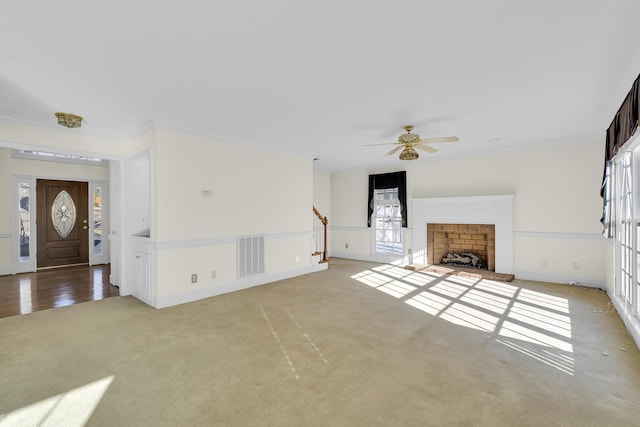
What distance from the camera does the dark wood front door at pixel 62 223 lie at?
253 inches

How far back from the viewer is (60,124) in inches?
145

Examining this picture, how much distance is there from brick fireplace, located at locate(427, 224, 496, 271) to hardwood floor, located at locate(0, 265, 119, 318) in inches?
245

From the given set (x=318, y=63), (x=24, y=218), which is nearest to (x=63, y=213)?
(x=24, y=218)

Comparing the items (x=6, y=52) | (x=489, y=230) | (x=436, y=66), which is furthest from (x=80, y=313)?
(x=489, y=230)

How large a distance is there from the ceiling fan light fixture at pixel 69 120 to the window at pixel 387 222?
5.94 m

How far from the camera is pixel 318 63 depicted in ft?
7.97

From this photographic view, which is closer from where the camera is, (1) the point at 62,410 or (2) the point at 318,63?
(1) the point at 62,410

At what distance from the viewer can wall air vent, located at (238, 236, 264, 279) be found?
4789 mm

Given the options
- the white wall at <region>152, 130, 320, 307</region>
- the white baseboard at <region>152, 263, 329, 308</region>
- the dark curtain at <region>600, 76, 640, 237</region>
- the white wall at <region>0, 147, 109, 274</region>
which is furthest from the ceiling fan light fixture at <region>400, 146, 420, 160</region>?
the white wall at <region>0, 147, 109, 274</region>

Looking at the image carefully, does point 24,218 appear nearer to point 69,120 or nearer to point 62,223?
point 62,223

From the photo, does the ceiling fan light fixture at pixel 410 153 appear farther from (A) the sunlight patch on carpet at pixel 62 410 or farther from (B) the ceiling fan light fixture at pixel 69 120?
(B) the ceiling fan light fixture at pixel 69 120

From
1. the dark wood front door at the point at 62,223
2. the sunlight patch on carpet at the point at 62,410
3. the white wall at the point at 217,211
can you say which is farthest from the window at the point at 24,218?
the sunlight patch on carpet at the point at 62,410

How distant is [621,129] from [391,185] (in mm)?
4299

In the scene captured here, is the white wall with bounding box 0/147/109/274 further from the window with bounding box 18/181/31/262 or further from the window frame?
the window frame
